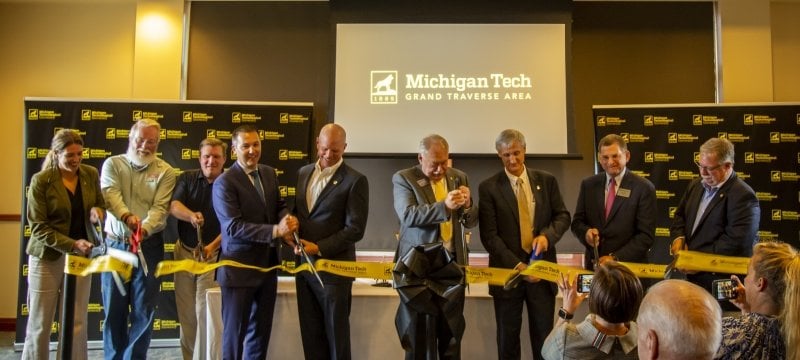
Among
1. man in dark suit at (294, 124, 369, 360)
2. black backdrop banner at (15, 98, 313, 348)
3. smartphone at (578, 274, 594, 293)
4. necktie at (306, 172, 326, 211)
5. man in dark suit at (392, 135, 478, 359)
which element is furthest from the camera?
black backdrop banner at (15, 98, 313, 348)

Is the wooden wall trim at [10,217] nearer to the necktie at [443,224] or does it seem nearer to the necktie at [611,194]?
the necktie at [443,224]

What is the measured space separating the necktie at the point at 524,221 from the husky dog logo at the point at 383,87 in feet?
8.83

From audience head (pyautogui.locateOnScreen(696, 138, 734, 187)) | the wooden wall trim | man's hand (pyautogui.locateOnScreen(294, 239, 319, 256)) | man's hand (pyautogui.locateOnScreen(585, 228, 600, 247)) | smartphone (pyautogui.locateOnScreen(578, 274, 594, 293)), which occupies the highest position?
audience head (pyautogui.locateOnScreen(696, 138, 734, 187))

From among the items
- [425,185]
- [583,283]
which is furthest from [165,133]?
[583,283]

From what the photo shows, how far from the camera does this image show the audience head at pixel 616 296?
1.87 meters

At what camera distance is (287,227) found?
332cm

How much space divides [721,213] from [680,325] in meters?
2.61

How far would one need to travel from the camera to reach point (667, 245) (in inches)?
230

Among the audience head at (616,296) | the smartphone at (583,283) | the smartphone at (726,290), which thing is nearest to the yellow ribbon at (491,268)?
the smartphone at (726,290)

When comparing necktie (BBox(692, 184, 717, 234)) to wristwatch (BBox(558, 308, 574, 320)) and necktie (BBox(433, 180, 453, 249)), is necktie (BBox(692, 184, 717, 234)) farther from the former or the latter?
wristwatch (BBox(558, 308, 574, 320))

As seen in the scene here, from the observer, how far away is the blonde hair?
1.86m

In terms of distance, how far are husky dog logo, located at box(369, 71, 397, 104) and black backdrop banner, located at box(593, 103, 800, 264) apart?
218 centimetres

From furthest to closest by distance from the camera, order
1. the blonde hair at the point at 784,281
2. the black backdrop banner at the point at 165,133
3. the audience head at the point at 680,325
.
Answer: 1. the black backdrop banner at the point at 165,133
2. the blonde hair at the point at 784,281
3. the audience head at the point at 680,325

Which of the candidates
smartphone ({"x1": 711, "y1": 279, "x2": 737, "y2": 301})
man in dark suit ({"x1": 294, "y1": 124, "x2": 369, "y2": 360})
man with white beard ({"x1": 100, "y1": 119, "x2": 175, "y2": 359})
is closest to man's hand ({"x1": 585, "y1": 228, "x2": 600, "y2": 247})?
smartphone ({"x1": 711, "y1": 279, "x2": 737, "y2": 301})
